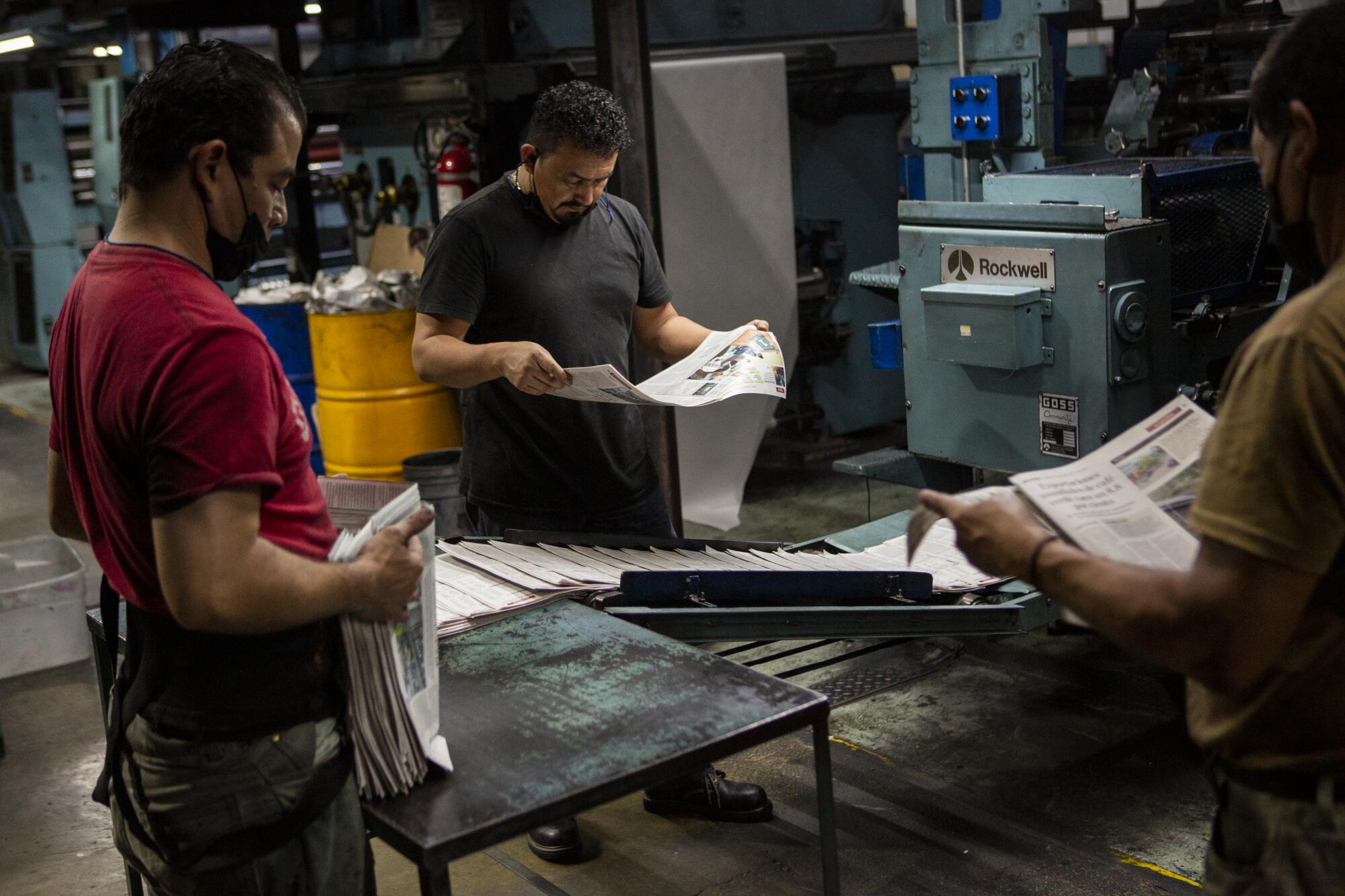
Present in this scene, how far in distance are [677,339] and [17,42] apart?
22.5 feet

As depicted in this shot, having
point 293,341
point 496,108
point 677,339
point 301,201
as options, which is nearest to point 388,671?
point 677,339

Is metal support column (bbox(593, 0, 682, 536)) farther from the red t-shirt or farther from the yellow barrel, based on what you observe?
the red t-shirt

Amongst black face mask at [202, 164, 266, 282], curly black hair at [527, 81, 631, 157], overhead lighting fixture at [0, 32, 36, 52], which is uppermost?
overhead lighting fixture at [0, 32, 36, 52]

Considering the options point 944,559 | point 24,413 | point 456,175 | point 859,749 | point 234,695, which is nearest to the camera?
point 234,695

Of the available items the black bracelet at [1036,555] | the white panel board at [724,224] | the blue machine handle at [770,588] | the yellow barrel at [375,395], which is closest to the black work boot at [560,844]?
the blue machine handle at [770,588]

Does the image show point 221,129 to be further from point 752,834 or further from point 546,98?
point 752,834

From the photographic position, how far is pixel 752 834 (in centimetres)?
317

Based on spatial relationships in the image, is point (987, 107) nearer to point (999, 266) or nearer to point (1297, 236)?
point (999, 266)

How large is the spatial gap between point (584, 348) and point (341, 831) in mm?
1496

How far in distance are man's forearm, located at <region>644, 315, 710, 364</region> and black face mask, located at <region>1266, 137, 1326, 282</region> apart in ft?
6.03

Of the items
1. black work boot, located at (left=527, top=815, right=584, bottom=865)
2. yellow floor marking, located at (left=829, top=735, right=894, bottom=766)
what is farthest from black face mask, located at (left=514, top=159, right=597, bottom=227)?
yellow floor marking, located at (left=829, top=735, right=894, bottom=766)

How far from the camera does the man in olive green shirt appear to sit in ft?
3.88

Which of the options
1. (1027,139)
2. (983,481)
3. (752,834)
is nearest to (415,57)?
(1027,139)

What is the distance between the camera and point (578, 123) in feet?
9.20
